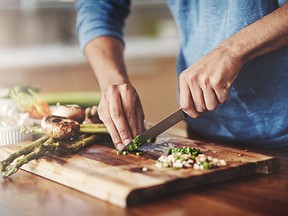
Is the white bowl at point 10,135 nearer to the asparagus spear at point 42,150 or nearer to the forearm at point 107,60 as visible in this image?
the asparagus spear at point 42,150

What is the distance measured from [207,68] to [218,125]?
36 centimetres

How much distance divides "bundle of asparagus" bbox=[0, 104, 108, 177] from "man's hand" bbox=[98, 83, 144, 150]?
4 cm

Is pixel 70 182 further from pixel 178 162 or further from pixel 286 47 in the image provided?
pixel 286 47

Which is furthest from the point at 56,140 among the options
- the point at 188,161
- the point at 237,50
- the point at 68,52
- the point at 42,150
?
the point at 68,52

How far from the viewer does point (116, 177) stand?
1044 mm

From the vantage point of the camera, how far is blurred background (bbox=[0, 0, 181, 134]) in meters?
3.89

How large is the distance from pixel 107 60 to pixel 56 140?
383 mm

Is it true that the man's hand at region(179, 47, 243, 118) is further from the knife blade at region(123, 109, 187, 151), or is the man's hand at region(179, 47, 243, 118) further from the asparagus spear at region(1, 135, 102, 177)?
the asparagus spear at region(1, 135, 102, 177)

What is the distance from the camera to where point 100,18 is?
68.5 inches

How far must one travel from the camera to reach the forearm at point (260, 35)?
121cm

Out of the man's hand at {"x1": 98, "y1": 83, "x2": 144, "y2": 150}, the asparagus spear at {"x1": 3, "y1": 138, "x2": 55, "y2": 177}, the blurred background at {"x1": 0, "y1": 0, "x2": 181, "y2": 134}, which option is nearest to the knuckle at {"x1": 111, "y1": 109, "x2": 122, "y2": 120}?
the man's hand at {"x1": 98, "y1": 83, "x2": 144, "y2": 150}

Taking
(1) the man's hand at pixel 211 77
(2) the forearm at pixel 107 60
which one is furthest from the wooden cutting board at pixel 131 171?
(2) the forearm at pixel 107 60

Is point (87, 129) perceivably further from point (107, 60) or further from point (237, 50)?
point (237, 50)

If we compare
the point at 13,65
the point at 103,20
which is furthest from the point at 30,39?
the point at 103,20
